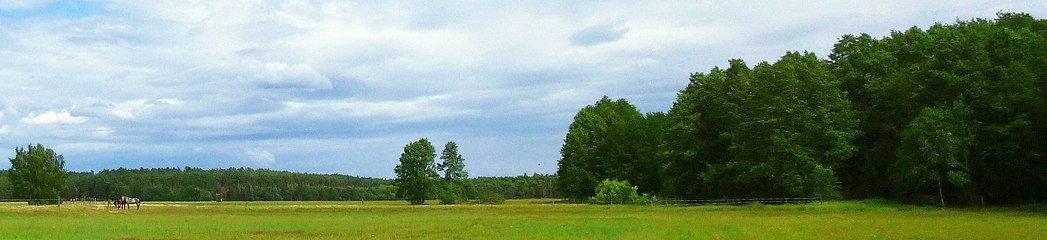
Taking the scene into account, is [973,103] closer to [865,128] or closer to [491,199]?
[865,128]

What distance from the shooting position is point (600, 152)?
4341 inches

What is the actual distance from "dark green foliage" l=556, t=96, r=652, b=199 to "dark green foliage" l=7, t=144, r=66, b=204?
210ft

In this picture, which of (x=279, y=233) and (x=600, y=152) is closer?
(x=279, y=233)

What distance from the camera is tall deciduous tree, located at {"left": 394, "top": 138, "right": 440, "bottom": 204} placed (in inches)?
4579

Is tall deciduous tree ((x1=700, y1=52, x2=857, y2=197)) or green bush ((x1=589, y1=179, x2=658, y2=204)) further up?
tall deciduous tree ((x1=700, y1=52, x2=857, y2=197))

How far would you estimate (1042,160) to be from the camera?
6109cm

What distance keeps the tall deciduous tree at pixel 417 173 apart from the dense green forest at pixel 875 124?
25.0 metres

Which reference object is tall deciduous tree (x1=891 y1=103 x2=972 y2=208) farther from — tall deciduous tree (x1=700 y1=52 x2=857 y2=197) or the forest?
tall deciduous tree (x1=700 y1=52 x2=857 y2=197)

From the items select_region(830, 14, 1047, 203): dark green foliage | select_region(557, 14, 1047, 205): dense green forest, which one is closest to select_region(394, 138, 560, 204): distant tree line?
select_region(557, 14, 1047, 205): dense green forest

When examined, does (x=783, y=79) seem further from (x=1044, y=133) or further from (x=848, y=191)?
(x=1044, y=133)

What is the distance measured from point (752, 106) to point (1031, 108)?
77.7ft

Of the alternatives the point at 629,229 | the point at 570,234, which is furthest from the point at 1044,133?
the point at 570,234

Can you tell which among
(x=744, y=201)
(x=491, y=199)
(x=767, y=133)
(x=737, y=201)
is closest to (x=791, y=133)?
(x=767, y=133)

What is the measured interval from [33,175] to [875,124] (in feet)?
321
